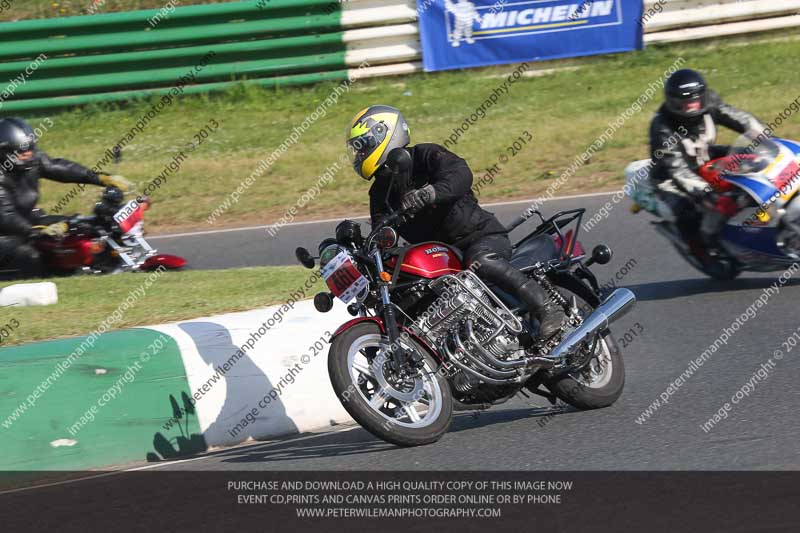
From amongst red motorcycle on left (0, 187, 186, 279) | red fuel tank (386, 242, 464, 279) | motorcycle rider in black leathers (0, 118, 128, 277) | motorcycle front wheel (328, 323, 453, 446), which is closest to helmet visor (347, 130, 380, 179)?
red fuel tank (386, 242, 464, 279)

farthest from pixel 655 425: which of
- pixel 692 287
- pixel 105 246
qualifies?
pixel 105 246

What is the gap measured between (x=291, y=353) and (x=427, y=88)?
1056 cm

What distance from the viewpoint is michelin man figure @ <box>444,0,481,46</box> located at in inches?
618

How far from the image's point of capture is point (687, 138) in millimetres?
8914

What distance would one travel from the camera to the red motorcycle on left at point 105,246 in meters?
10.8

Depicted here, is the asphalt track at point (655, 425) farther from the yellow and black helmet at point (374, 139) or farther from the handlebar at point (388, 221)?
the yellow and black helmet at point (374, 139)

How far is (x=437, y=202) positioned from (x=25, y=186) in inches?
252

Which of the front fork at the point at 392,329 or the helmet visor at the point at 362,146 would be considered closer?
the front fork at the point at 392,329

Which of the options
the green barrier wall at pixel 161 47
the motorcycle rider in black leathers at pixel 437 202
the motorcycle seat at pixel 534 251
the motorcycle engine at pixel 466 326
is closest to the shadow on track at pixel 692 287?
the motorcycle seat at pixel 534 251

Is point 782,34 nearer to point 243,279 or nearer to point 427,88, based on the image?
point 427,88

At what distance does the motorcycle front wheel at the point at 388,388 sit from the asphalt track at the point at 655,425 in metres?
0.12

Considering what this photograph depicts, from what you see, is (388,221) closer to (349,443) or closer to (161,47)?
(349,443)

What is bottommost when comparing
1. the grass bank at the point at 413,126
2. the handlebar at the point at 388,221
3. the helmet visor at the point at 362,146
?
the grass bank at the point at 413,126
